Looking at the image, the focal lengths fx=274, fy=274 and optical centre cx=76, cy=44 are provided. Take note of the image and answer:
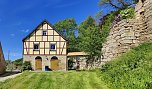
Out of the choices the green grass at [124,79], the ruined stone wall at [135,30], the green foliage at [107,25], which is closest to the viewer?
the green grass at [124,79]

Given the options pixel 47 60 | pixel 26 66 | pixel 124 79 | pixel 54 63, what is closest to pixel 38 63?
pixel 47 60

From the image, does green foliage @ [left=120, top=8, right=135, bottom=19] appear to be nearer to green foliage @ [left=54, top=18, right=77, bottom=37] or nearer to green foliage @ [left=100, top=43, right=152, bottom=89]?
green foliage @ [left=100, top=43, right=152, bottom=89]

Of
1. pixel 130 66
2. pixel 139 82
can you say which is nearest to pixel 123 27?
pixel 130 66

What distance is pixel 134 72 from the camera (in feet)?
34.4

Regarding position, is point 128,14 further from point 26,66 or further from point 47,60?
point 47,60

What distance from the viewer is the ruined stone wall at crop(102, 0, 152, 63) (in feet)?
48.8

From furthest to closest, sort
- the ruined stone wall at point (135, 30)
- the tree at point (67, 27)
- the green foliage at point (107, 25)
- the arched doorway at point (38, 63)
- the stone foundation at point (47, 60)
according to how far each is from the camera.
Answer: the tree at point (67, 27), the stone foundation at point (47, 60), the arched doorway at point (38, 63), the green foliage at point (107, 25), the ruined stone wall at point (135, 30)

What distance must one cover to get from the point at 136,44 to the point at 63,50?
1085 inches

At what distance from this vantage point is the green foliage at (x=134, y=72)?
30.1ft

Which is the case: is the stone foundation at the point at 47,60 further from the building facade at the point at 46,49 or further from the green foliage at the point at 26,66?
the green foliage at the point at 26,66

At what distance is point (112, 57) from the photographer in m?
16.3

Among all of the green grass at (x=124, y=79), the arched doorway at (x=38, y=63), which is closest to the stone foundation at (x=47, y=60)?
the arched doorway at (x=38, y=63)

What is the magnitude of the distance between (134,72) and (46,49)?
32.5 metres

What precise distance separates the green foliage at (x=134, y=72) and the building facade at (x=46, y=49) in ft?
92.2
